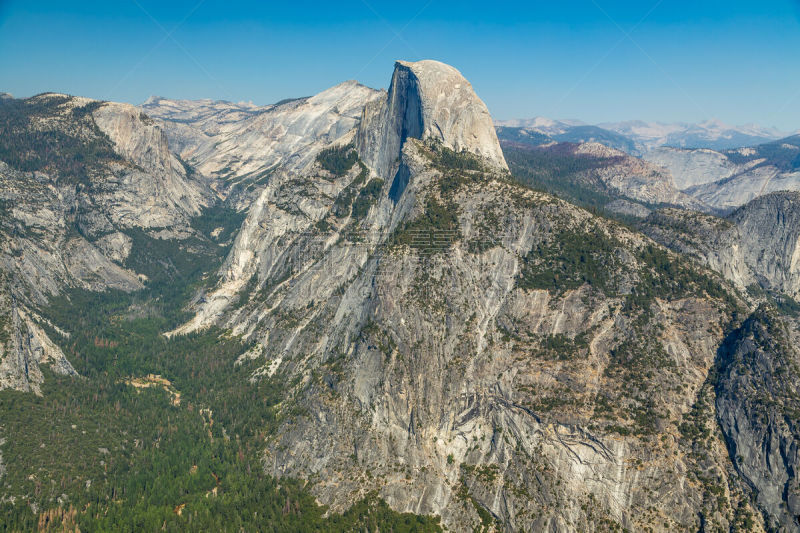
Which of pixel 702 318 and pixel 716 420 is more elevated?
pixel 702 318

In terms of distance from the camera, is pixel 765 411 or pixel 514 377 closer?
pixel 765 411

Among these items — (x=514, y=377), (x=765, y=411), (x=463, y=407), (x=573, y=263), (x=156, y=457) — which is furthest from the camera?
(x=573, y=263)

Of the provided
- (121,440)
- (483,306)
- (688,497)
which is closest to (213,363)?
(121,440)

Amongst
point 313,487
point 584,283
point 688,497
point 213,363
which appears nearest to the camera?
point 688,497

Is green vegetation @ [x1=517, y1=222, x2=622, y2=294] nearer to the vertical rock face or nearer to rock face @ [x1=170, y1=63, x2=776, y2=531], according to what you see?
rock face @ [x1=170, y1=63, x2=776, y2=531]

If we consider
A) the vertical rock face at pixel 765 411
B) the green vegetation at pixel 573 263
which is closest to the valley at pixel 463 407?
the vertical rock face at pixel 765 411

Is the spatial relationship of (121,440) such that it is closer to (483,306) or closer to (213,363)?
(213,363)

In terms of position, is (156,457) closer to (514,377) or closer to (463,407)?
(463,407)

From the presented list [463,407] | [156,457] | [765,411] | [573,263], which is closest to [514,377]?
[463,407]

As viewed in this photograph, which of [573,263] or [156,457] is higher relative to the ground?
[573,263]
